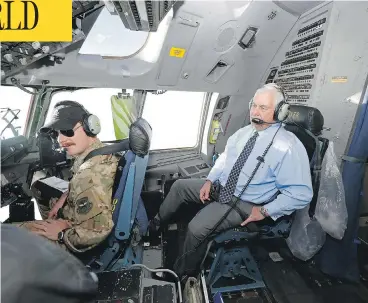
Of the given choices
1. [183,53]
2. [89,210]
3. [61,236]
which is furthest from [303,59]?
[61,236]

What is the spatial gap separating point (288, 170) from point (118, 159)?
1.25 metres

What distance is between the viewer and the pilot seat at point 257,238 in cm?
213

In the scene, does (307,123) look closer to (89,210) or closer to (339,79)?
(339,79)

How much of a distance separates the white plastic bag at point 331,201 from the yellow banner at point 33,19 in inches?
93.2

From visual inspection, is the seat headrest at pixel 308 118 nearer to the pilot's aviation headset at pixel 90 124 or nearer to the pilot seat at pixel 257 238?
the pilot seat at pixel 257 238

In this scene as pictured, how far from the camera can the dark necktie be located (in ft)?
6.94

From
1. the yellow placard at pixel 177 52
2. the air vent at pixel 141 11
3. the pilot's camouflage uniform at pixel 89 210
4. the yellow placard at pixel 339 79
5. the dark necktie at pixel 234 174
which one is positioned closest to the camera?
the pilot's camouflage uniform at pixel 89 210

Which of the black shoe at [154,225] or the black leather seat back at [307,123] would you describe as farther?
the black shoe at [154,225]

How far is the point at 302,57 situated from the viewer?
126 inches

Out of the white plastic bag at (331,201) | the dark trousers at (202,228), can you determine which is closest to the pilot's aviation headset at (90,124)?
the dark trousers at (202,228)

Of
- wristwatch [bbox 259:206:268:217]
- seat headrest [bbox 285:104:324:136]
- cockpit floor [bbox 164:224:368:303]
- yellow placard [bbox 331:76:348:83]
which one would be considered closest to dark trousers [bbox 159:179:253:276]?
wristwatch [bbox 259:206:268:217]

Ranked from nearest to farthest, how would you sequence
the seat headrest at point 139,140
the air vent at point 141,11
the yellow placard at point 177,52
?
the seat headrest at point 139,140 → the air vent at point 141,11 → the yellow placard at point 177,52

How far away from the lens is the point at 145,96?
3.88 m

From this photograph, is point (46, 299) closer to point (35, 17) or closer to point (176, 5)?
point (35, 17)
